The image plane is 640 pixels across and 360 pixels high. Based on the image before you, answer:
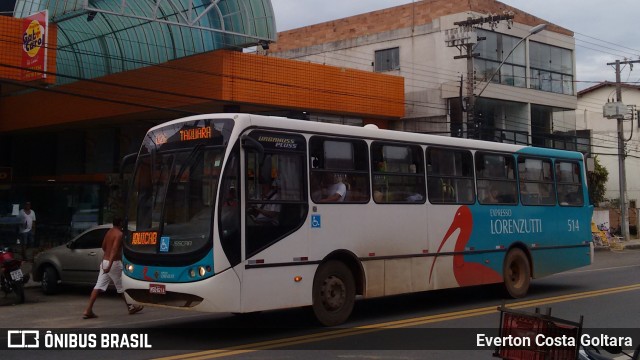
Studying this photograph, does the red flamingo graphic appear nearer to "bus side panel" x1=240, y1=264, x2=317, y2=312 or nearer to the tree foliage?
"bus side panel" x1=240, y1=264, x2=317, y2=312

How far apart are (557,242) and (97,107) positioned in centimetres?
1600

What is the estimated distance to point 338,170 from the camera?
1036 cm

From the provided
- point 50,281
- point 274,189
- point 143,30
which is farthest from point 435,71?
point 274,189

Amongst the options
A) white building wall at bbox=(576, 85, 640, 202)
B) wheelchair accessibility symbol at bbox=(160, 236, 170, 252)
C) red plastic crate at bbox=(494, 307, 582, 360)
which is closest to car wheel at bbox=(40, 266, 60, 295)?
wheelchair accessibility symbol at bbox=(160, 236, 170, 252)

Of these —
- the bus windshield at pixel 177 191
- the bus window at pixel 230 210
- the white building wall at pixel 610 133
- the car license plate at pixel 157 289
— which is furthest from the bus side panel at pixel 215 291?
the white building wall at pixel 610 133

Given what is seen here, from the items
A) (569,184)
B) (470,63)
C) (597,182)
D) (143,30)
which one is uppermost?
(143,30)

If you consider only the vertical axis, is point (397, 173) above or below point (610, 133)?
below

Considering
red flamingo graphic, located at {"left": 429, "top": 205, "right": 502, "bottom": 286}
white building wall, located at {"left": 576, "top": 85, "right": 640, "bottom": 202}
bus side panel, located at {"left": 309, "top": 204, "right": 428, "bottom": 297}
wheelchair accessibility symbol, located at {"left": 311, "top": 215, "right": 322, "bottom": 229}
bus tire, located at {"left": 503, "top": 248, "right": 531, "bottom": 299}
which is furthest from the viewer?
white building wall, located at {"left": 576, "top": 85, "right": 640, "bottom": 202}

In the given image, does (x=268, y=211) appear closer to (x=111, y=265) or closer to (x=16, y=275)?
(x=111, y=265)

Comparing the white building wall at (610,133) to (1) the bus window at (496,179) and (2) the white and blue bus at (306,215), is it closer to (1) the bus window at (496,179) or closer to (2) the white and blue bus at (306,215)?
(1) the bus window at (496,179)

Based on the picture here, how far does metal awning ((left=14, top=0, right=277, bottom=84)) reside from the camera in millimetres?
19939

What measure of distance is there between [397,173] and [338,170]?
1.43m

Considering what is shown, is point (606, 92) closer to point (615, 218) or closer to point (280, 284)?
point (615, 218)

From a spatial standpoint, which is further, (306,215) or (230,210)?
(306,215)
